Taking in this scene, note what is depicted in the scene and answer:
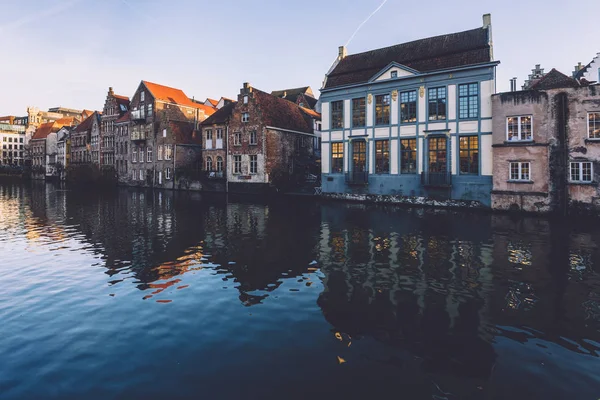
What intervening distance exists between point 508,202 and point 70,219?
3098 cm

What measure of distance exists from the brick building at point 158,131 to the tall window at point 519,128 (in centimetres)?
4263

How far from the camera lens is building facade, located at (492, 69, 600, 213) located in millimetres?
25172

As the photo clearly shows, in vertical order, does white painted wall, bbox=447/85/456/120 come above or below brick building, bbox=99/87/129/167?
below

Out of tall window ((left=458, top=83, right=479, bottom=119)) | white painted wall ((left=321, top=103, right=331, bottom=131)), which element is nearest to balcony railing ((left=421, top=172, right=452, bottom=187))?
tall window ((left=458, top=83, right=479, bottom=119))

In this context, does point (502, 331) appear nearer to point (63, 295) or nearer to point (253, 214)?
point (63, 295)

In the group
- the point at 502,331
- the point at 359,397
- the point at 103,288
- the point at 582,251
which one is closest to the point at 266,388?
the point at 359,397

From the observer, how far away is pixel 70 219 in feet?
76.1

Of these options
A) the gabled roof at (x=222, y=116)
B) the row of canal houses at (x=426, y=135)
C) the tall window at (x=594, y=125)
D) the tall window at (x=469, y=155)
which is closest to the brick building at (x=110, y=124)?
the row of canal houses at (x=426, y=135)

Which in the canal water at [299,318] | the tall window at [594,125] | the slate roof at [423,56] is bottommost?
the canal water at [299,318]

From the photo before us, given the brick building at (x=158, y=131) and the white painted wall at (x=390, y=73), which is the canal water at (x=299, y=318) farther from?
the brick building at (x=158, y=131)

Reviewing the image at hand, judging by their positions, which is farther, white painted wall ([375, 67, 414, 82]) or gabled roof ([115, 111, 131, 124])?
gabled roof ([115, 111, 131, 124])

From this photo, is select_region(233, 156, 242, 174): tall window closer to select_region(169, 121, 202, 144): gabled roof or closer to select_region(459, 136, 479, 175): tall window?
select_region(169, 121, 202, 144): gabled roof

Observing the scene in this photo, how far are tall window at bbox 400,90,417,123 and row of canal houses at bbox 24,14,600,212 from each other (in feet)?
0.30

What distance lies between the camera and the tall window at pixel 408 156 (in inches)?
1283
